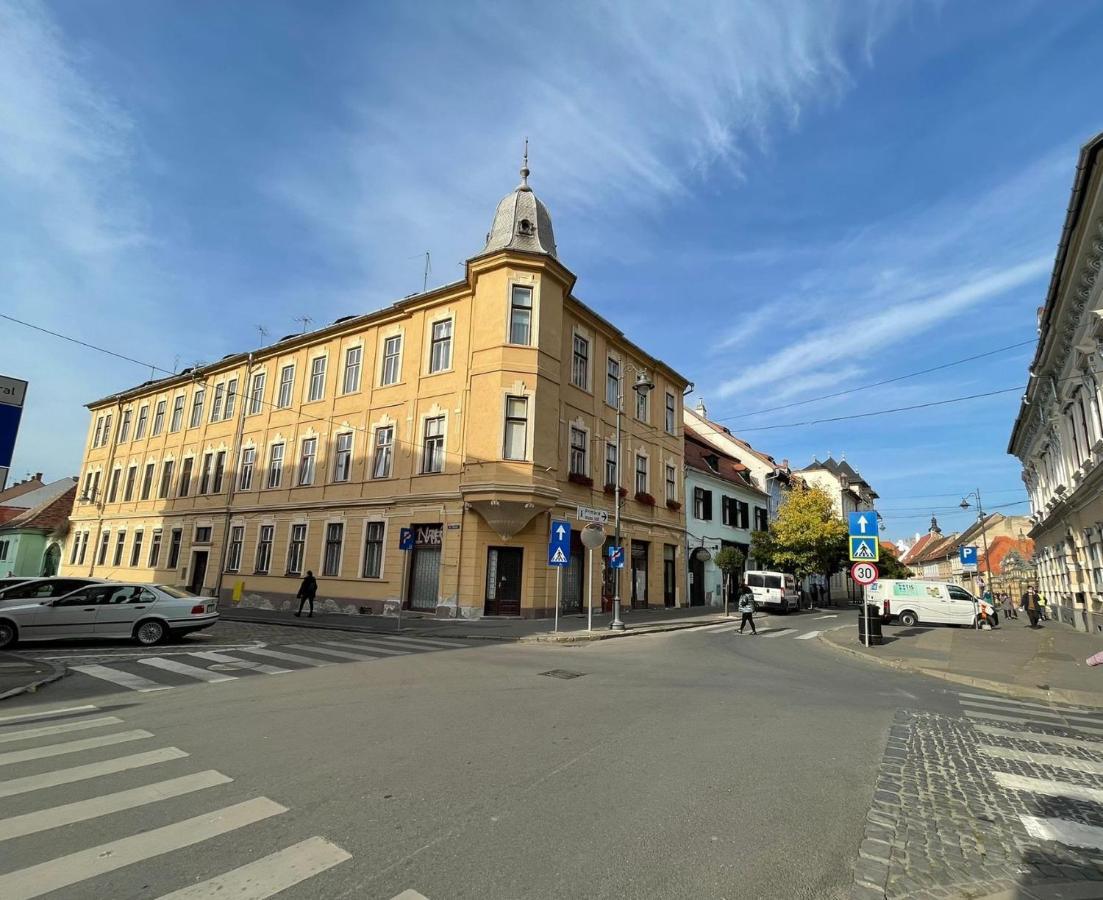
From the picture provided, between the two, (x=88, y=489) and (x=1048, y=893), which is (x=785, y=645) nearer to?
(x=1048, y=893)

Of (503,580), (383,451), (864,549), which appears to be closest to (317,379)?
(383,451)

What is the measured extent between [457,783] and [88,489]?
47675mm

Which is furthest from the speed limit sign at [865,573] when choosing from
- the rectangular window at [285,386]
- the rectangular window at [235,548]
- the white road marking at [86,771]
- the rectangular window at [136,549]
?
the rectangular window at [136,549]

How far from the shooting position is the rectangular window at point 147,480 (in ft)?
119

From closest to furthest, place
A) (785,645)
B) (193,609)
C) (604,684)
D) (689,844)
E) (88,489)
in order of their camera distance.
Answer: (689,844) → (604,684) → (193,609) → (785,645) → (88,489)

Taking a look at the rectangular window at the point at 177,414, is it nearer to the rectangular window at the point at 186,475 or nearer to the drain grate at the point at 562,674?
the rectangular window at the point at 186,475

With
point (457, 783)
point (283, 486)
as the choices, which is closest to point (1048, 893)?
point (457, 783)

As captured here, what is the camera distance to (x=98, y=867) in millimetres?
3455

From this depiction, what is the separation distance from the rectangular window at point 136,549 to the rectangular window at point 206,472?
21.4 feet

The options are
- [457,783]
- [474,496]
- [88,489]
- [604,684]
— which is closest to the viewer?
[457,783]

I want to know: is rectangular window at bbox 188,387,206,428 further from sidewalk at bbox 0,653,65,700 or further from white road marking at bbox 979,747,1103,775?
white road marking at bbox 979,747,1103,775

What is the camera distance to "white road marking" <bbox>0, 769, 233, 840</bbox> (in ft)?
13.1

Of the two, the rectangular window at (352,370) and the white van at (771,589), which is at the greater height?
the rectangular window at (352,370)

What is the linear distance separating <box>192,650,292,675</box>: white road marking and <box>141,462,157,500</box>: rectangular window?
1139 inches
